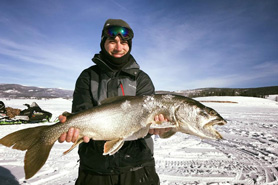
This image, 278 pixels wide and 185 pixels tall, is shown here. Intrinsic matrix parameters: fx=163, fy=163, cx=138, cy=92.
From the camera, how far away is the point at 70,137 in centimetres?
249

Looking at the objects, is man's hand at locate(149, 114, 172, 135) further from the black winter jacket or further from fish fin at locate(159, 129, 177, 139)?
the black winter jacket

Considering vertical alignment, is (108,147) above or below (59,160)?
above

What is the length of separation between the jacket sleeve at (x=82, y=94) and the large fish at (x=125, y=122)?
1.08 feet

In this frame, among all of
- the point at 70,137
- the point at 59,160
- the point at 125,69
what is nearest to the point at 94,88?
the point at 125,69

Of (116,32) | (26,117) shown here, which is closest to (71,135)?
(116,32)

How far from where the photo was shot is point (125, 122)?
2.57 metres

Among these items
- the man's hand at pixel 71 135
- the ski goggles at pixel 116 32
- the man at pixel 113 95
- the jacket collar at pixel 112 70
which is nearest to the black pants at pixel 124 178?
the man at pixel 113 95

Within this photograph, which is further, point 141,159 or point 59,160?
point 59,160

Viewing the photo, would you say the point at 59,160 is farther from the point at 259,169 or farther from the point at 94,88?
the point at 259,169

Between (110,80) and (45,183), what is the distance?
11.3 feet

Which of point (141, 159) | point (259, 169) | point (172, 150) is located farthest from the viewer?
point (172, 150)

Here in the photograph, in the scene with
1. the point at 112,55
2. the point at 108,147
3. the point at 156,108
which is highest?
the point at 112,55

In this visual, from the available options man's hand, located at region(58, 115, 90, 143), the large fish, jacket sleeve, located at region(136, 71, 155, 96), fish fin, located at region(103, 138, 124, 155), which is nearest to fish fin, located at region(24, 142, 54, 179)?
the large fish

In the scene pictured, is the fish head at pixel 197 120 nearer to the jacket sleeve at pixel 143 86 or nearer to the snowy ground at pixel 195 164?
the jacket sleeve at pixel 143 86
